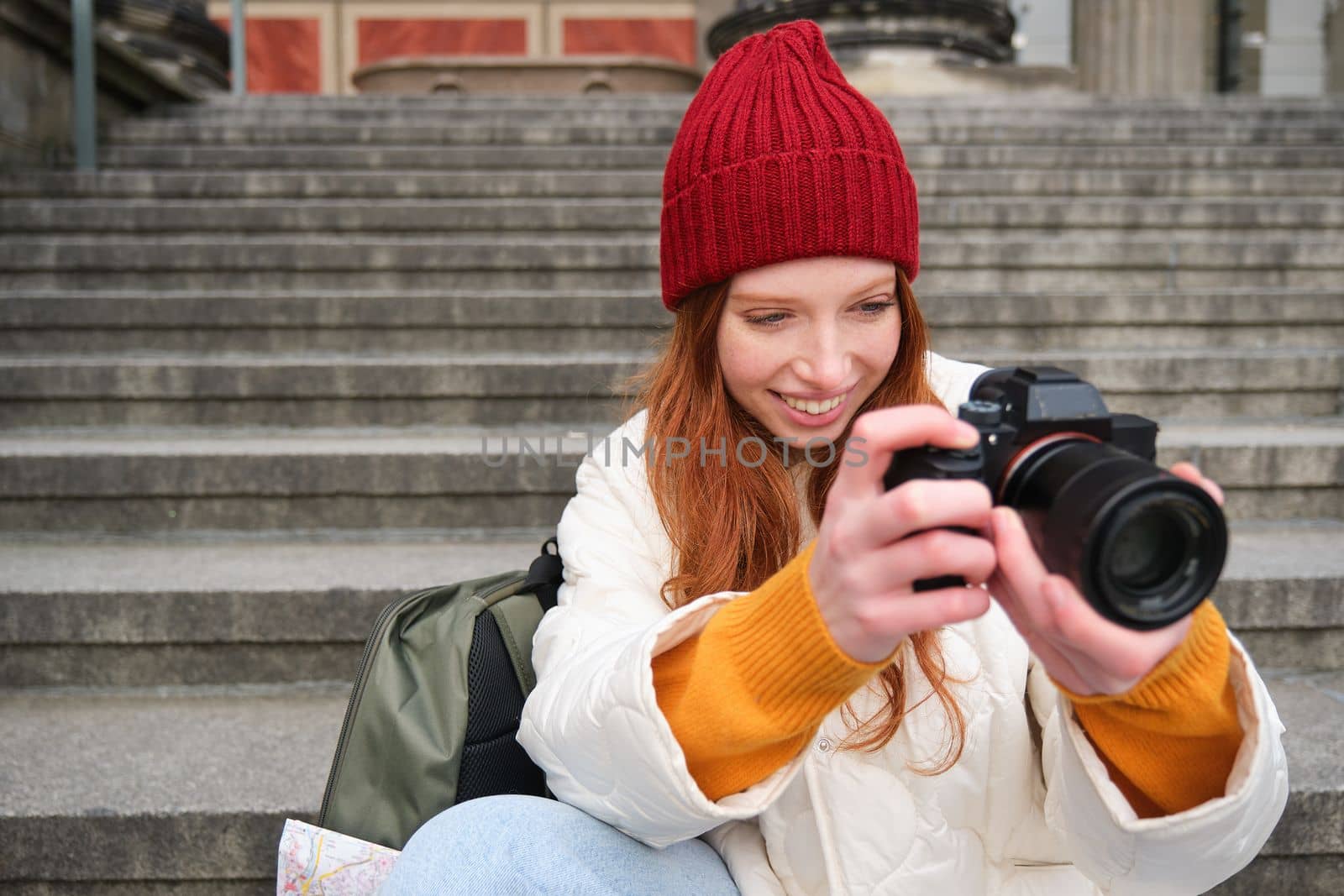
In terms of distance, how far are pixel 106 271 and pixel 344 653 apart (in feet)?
6.56

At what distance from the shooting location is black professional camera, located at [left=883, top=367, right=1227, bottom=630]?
1.89ft

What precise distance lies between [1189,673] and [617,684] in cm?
41

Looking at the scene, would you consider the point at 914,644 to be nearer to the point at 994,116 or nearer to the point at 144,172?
the point at 144,172

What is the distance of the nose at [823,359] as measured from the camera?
98 centimetres

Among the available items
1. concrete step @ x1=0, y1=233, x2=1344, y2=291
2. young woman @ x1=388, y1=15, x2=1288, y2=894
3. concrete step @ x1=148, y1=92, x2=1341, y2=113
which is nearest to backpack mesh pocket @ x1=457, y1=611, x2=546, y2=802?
young woman @ x1=388, y1=15, x2=1288, y2=894

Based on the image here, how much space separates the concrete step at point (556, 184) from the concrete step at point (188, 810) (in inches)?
103

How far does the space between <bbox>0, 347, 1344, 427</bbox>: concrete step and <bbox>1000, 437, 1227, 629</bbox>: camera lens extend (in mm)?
1961

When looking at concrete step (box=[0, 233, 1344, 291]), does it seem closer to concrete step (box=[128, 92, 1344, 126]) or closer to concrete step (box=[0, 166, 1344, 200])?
concrete step (box=[0, 166, 1344, 200])

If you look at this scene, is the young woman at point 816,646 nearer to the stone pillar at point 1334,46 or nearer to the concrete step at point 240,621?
the concrete step at point 240,621

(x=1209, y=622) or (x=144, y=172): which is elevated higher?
(x=144, y=172)

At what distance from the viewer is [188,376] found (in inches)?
103

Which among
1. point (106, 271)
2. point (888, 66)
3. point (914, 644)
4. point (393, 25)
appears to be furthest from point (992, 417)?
point (393, 25)

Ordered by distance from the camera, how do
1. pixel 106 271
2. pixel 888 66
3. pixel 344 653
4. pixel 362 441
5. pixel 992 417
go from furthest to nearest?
pixel 888 66 < pixel 106 271 < pixel 362 441 < pixel 344 653 < pixel 992 417

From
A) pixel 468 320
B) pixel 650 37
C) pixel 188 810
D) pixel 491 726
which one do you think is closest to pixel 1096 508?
pixel 491 726
